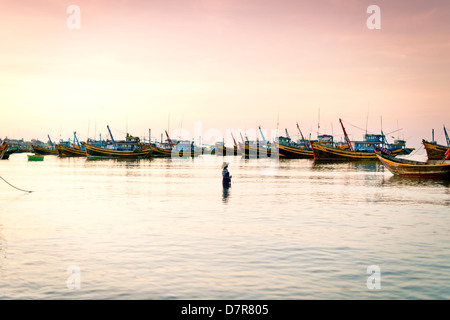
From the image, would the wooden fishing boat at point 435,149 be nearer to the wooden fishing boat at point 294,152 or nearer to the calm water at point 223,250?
the wooden fishing boat at point 294,152

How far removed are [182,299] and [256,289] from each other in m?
1.63

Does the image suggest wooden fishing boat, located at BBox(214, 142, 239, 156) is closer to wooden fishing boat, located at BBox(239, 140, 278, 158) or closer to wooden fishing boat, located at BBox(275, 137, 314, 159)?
wooden fishing boat, located at BBox(239, 140, 278, 158)

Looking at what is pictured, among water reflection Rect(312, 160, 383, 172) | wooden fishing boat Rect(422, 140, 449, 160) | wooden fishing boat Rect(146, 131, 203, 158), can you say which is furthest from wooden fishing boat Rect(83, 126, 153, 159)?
wooden fishing boat Rect(422, 140, 449, 160)

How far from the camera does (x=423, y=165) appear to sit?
4681 centimetres

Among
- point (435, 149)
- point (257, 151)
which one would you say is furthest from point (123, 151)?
point (435, 149)

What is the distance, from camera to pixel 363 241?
15.0 m

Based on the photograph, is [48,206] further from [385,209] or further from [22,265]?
[385,209]

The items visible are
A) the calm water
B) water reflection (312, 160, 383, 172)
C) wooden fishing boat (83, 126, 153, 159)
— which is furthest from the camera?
wooden fishing boat (83, 126, 153, 159)

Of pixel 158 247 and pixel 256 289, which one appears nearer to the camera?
pixel 256 289

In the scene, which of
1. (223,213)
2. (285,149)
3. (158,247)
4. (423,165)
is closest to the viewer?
(158,247)

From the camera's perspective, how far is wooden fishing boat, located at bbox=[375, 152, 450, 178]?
45375mm

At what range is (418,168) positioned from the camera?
1847 inches
